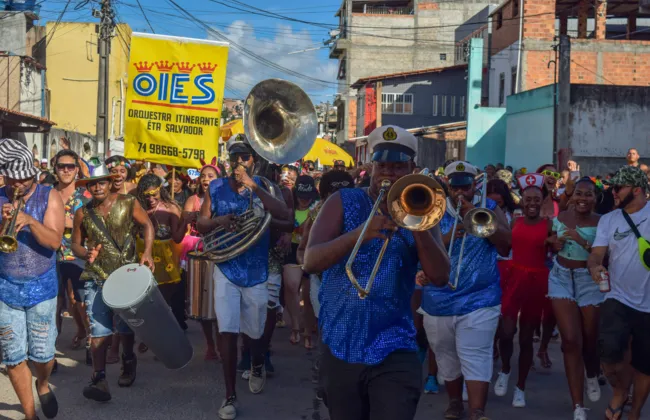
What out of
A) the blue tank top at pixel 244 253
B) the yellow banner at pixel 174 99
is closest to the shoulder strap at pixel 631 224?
the blue tank top at pixel 244 253

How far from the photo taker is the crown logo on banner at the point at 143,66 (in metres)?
9.09

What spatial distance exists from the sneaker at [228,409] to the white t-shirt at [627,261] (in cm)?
296

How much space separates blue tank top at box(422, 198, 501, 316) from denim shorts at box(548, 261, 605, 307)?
2.48ft

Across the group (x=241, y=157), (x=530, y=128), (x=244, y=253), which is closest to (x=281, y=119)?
(x=241, y=157)

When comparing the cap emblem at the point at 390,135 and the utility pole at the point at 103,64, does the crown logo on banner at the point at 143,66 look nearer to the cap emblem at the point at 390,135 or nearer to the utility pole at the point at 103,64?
the cap emblem at the point at 390,135

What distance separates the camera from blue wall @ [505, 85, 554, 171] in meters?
25.3

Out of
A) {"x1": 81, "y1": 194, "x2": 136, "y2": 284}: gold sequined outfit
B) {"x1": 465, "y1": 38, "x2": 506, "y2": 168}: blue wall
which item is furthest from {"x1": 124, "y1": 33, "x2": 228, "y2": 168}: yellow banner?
{"x1": 465, "y1": 38, "x2": 506, "y2": 168}: blue wall

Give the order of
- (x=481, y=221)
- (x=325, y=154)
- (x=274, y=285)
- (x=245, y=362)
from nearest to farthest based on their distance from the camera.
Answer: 1. (x=481, y=221)
2. (x=245, y=362)
3. (x=274, y=285)
4. (x=325, y=154)

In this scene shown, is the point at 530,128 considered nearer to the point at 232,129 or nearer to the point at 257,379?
the point at 232,129

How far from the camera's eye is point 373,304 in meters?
3.67

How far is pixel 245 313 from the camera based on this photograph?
21.9 feet

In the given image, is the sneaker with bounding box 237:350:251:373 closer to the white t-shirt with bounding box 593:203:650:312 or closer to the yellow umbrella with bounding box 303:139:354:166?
the white t-shirt with bounding box 593:203:650:312

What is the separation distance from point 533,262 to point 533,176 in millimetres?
1551

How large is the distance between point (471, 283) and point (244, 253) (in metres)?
1.86
